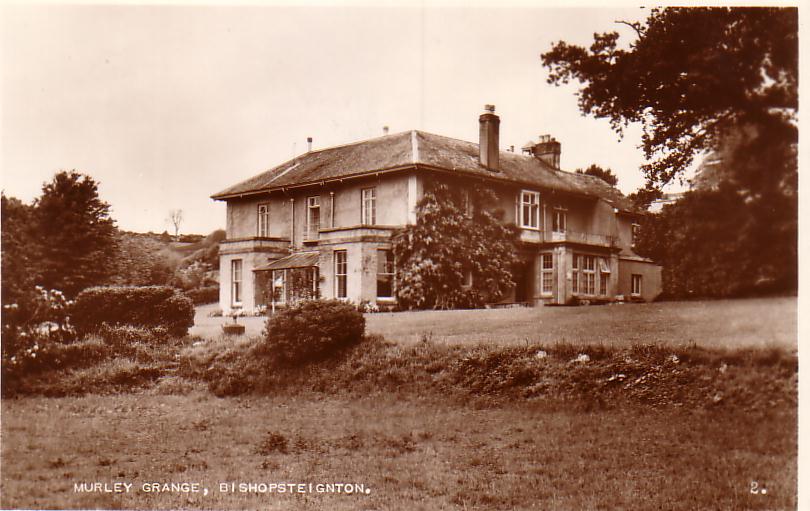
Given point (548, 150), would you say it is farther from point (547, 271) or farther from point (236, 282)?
point (236, 282)

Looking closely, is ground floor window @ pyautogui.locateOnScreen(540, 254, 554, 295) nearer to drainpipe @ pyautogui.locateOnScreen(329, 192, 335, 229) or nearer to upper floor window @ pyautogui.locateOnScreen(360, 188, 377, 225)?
upper floor window @ pyautogui.locateOnScreen(360, 188, 377, 225)

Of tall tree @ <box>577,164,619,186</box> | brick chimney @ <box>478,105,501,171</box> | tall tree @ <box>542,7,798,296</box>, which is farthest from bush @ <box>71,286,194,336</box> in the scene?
tall tree @ <box>542,7,798,296</box>

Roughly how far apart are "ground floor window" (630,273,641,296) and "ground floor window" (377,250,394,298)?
2.52m

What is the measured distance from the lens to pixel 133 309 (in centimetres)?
647

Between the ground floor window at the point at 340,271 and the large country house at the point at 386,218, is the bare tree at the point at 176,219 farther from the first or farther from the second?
the ground floor window at the point at 340,271

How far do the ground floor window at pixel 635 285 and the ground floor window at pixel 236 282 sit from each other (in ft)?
14.0

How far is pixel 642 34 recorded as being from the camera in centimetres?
593

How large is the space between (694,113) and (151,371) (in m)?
6.18

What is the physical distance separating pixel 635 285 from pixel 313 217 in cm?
367

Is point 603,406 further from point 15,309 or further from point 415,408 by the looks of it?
point 15,309

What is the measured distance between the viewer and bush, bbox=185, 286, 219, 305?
22.1 ft

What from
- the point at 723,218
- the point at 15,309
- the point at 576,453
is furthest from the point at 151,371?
the point at 723,218

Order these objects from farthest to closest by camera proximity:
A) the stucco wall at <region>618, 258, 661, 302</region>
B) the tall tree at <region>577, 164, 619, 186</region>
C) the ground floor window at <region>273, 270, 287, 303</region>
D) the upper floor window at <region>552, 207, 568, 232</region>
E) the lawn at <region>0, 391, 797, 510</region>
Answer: the ground floor window at <region>273, 270, 287, 303</region>, the upper floor window at <region>552, 207, 568, 232</region>, the tall tree at <region>577, 164, 619, 186</region>, the stucco wall at <region>618, 258, 661, 302</region>, the lawn at <region>0, 391, 797, 510</region>

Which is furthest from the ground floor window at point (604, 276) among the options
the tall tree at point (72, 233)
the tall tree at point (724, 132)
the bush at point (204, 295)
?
the tall tree at point (72, 233)
